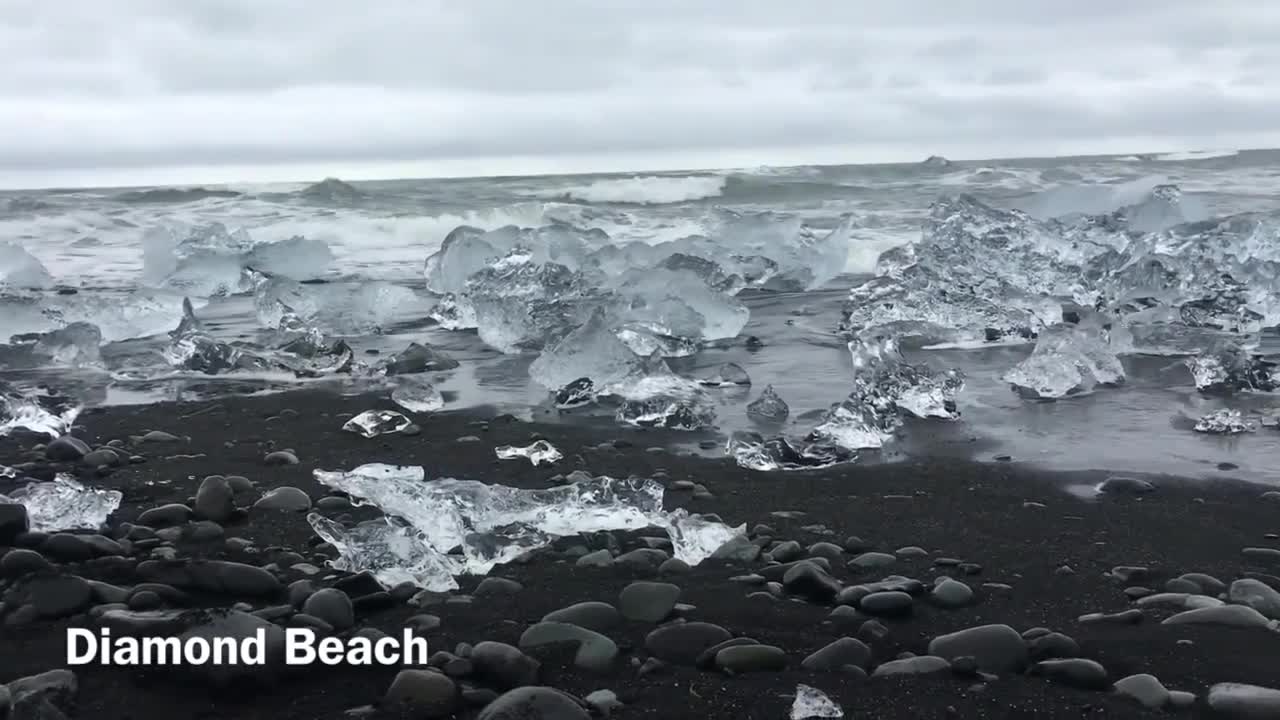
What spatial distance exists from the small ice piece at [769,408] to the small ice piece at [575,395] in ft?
2.53

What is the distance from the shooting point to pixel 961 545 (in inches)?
118

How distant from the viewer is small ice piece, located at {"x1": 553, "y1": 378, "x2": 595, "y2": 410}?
15.9ft

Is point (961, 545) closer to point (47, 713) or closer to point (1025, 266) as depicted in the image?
point (47, 713)

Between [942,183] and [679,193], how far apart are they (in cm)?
→ 567

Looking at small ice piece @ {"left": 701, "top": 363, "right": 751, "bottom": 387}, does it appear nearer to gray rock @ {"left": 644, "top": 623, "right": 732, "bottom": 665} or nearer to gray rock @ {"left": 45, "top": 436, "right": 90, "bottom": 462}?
gray rock @ {"left": 45, "top": 436, "right": 90, "bottom": 462}

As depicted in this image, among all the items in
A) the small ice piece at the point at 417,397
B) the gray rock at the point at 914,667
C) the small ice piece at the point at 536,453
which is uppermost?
the small ice piece at the point at 417,397

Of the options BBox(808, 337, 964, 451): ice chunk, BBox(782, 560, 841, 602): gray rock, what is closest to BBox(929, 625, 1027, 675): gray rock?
BBox(782, 560, 841, 602): gray rock

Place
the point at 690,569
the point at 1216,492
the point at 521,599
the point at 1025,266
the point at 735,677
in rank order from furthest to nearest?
the point at 1025,266
the point at 1216,492
the point at 690,569
the point at 521,599
the point at 735,677

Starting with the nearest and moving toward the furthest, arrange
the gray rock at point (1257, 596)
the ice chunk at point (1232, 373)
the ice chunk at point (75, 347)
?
the gray rock at point (1257, 596) → the ice chunk at point (1232, 373) → the ice chunk at point (75, 347)

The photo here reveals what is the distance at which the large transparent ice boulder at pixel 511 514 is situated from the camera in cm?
293

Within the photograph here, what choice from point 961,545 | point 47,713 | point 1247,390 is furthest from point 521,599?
point 1247,390

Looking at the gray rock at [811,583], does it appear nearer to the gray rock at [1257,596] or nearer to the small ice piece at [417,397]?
the gray rock at [1257,596]

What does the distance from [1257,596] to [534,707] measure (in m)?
1.81

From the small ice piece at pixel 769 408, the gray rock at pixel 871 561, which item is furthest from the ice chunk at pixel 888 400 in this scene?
the gray rock at pixel 871 561
